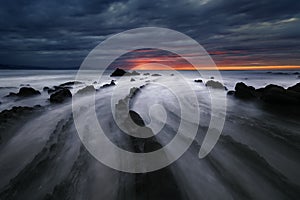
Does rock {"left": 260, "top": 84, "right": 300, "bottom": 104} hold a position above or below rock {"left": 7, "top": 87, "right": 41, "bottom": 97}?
above

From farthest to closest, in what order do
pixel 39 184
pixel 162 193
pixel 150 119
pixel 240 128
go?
1. pixel 150 119
2. pixel 240 128
3. pixel 39 184
4. pixel 162 193

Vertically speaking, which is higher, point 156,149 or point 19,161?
point 156,149

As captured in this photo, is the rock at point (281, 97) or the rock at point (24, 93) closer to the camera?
the rock at point (281, 97)

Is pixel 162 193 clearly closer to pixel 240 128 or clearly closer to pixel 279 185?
pixel 279 185

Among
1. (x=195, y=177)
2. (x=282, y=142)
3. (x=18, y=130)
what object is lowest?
(x=18, y=130)

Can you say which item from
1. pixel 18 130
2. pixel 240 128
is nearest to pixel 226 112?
pixel 240 128

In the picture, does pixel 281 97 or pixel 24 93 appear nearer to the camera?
pixel 281 97

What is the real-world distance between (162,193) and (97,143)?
7.42ft

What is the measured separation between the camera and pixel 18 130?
4.96m

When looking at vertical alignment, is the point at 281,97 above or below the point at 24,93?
above

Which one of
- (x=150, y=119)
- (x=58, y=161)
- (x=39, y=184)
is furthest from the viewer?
(x=150, y=119)

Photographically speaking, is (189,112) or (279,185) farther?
(189,112)

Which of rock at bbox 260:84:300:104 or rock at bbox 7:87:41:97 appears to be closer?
rock at bbox 260:84:300:104

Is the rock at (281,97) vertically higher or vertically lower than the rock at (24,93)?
higher
